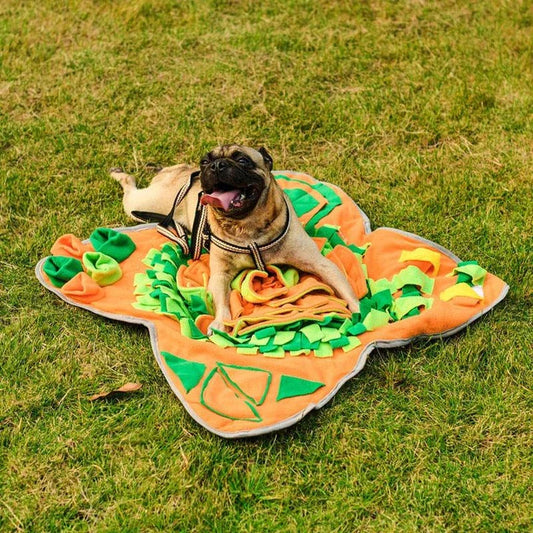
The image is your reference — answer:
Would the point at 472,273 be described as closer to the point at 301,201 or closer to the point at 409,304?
the point at 409,304

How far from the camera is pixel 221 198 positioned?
4637 millimetres

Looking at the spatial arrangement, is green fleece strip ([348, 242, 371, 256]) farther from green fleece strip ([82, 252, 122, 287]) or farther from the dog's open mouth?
green fleece strip ([82, 252, 122, 287])

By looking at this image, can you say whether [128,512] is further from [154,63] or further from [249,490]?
[154,63]

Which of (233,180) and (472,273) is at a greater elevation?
(233,180)

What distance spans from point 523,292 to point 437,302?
788 millimetres

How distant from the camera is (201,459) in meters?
3.75

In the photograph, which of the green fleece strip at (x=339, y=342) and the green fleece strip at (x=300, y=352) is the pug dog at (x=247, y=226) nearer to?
the green fleece strip at (x=339, y=342)

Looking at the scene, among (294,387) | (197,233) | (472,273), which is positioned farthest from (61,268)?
(472,273)

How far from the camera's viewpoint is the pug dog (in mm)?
4625

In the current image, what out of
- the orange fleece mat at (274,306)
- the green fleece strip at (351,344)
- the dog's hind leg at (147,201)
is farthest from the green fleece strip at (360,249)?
the dog's hind leg at (147,201)

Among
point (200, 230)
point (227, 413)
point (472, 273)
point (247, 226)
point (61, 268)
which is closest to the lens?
point (227, 413)

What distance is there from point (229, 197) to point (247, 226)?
318mm

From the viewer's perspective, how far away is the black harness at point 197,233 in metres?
4.89

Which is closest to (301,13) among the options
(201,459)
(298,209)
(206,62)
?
(206,62)
